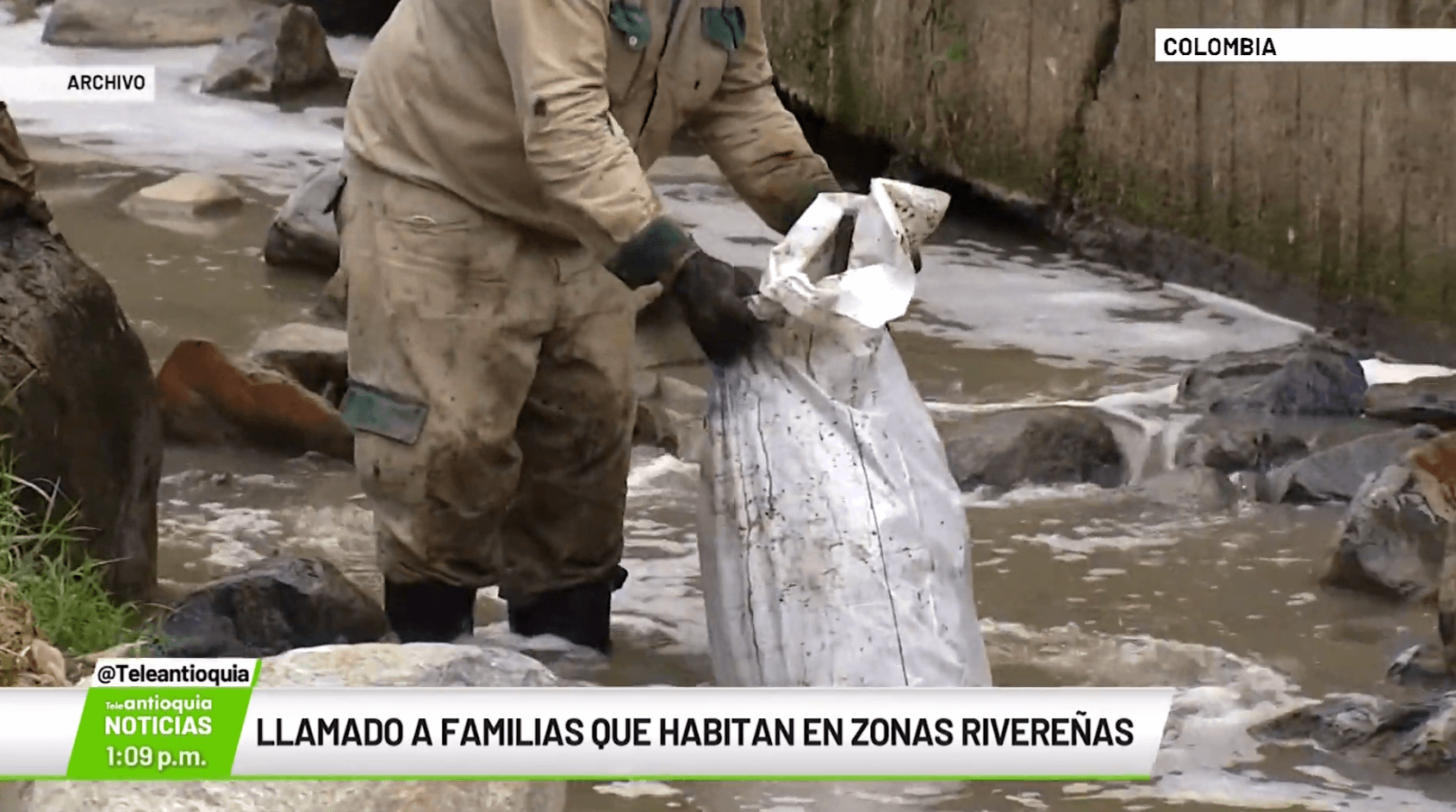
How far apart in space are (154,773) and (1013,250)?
5569 mm

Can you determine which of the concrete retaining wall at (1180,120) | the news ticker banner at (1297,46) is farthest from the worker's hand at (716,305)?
the concrete retaining wall at (1180,120)

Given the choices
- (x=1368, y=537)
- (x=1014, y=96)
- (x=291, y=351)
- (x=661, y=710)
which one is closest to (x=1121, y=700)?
(x=661, y=710)

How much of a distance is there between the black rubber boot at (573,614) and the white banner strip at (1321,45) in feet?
10.1

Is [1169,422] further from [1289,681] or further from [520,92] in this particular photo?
[520,92]

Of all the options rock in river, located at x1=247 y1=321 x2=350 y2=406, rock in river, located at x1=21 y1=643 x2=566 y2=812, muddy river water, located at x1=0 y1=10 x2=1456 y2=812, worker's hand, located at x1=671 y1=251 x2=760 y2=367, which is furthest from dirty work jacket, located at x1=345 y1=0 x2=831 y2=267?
rock in river, located at x1=247 y1=321 x2=350 y2=406

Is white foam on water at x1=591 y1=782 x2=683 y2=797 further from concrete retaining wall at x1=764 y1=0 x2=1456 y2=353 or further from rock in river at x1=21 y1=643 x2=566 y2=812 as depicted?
concrete retaining wall at x1=764 y1=0 x2=1456 y2=353

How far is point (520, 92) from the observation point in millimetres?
4004

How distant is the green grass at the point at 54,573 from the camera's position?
4.15 m

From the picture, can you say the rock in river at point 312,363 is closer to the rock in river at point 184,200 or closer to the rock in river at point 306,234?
the rock in river at point 306,234

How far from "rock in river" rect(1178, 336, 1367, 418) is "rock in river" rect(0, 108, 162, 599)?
2.93m

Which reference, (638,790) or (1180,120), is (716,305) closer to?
(638,790)

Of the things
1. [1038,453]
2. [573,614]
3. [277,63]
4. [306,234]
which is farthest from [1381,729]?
[277,63]

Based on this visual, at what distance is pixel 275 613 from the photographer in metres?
4.56

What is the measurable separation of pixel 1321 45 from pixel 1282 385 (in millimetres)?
1139
